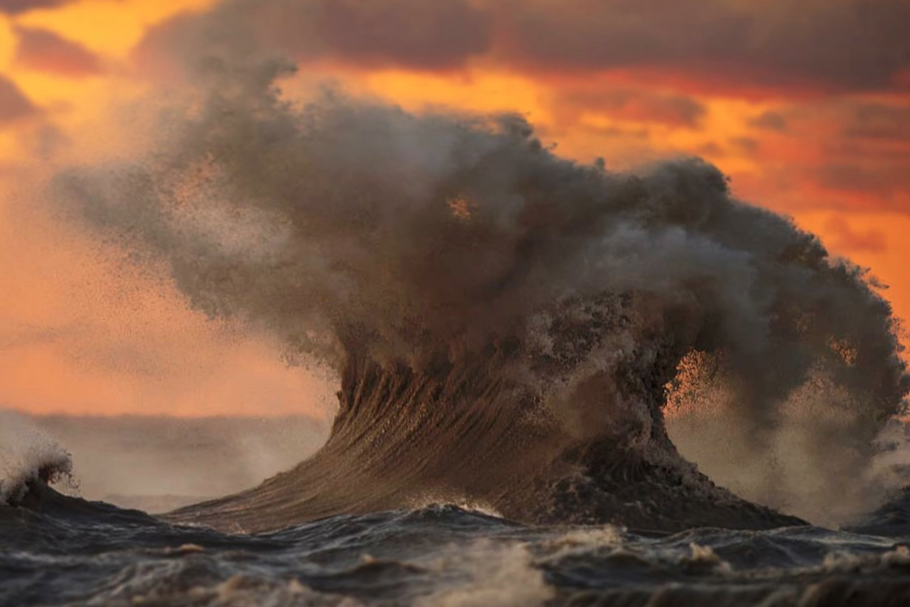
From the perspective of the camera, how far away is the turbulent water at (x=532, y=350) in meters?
18.9

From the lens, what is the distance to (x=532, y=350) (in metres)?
21.2

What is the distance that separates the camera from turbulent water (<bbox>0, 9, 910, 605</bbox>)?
1894 cm

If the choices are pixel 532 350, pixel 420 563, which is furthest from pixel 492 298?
pixel 420 563

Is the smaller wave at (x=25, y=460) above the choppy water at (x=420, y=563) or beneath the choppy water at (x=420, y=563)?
above

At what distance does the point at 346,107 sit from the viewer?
22203 mm

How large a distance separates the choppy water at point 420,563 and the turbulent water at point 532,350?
193mm

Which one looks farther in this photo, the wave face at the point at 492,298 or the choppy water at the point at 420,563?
Result: the wave face at the point at 492,298

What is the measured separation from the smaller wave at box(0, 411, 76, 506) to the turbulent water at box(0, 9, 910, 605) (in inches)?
2.6

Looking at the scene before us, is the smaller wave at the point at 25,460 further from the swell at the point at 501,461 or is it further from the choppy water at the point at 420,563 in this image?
the swell at the point at 501,461

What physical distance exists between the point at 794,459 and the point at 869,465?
185 centimetres

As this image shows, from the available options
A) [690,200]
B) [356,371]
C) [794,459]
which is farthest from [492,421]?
[794,459]

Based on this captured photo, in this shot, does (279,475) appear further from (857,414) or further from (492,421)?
(857,414)

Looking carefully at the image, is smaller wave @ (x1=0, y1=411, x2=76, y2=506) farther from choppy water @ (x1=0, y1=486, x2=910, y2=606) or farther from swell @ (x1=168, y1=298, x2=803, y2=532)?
swell @ (x1=168, y1=298, x2=803, y2=532)

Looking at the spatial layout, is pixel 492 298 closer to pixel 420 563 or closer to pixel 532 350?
pixel 532 350
